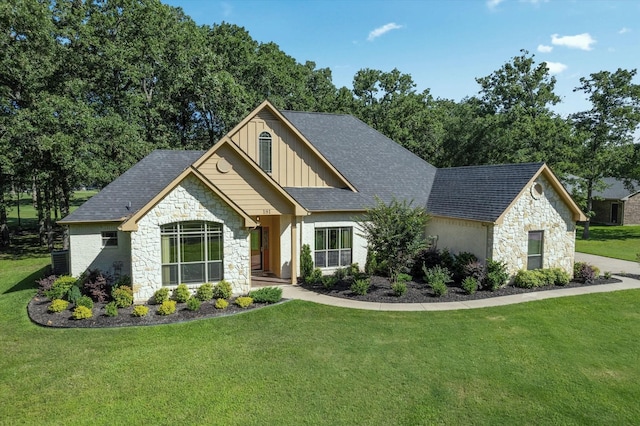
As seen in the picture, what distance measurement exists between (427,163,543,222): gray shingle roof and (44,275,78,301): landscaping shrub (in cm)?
1714

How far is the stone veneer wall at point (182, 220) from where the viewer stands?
14.1 metres

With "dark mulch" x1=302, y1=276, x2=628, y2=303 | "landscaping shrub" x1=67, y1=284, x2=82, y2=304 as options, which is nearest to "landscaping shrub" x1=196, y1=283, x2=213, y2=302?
"dark mulch" x1=302, y1=276, x2=628, y2=303

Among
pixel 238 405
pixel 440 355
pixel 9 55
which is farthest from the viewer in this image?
pixel 9 55

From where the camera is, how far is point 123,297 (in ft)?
45.7

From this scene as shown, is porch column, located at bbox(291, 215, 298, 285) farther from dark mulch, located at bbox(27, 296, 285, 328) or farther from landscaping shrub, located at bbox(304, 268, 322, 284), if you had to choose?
dark mulch, located at bbox(27, 296, 285, 328)

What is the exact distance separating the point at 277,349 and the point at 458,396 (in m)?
4.84

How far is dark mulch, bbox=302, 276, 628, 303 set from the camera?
15.3 metres

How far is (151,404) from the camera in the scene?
26.6 feet

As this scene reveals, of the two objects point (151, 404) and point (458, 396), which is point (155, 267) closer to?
point (151, 404)

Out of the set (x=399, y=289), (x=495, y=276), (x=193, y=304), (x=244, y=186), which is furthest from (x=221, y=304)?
(x=495, y=276)

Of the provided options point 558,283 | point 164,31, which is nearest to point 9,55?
point 164,31

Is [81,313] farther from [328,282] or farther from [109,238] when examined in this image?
[328,282]

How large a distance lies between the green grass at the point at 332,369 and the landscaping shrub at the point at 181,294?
6.72ft

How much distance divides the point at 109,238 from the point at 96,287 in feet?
11.3
